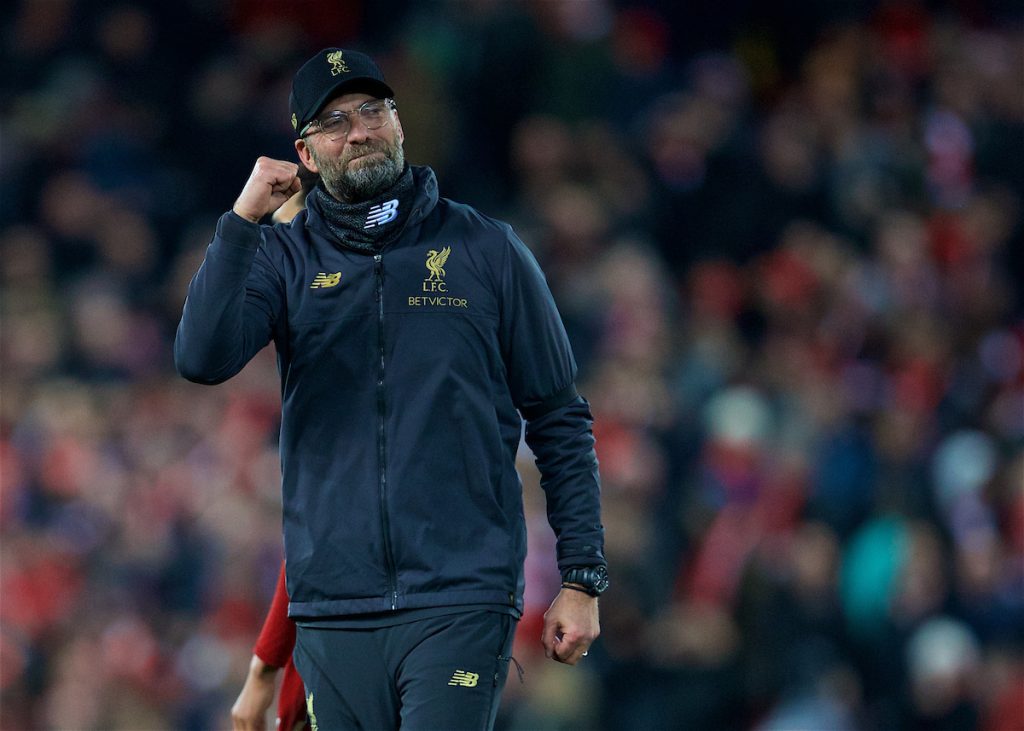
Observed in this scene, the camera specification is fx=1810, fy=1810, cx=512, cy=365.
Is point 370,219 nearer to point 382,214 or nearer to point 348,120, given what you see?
point 382,214

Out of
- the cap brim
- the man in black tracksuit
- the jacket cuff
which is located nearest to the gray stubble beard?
the man in black tracksuit

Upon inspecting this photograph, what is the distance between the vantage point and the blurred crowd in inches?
311

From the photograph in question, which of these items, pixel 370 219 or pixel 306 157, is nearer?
pixel 370 219

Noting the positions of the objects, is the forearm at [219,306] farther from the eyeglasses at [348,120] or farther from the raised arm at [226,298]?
the eyeglasses at [348,120]

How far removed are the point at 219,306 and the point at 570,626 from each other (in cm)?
103

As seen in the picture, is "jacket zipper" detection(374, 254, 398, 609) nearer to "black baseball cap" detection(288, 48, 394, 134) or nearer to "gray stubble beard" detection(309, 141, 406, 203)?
"gray stubble beard" detection(309, 141, 406, 203)

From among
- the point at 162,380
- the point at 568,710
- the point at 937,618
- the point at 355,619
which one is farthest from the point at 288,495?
the point at 162,380

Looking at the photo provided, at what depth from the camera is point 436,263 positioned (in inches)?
159

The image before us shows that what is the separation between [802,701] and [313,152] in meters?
4.32

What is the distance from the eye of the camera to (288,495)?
404cm

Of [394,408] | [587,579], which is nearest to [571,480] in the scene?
[587,579]

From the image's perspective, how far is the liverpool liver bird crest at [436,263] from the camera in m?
4.02

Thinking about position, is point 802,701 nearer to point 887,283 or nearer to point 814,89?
point 887,283

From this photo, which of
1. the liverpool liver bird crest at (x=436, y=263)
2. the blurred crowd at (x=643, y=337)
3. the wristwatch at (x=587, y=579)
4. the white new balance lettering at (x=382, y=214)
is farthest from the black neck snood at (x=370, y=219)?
the blurred crowd at (x=643, y=337)
